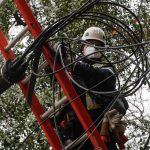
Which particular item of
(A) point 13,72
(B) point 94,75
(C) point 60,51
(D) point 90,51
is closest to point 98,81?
(B) point 94,75

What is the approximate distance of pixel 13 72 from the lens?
11.3 ft

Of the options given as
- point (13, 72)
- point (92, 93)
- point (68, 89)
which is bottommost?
point (92, 93)

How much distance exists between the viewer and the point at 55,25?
328cm

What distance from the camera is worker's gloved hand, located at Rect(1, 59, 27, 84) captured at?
3.44 meters

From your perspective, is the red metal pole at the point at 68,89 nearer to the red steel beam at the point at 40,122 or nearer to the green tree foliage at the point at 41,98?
the red steel beam at the point at 40,122

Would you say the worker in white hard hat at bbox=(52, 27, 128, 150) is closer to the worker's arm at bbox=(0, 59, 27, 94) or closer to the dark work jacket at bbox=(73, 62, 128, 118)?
the dark work jacket at bbox=(73, 62, 128, 118)

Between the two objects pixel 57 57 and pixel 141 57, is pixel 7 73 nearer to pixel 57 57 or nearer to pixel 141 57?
pixel 57 57

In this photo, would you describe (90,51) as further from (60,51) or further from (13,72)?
(13,72)

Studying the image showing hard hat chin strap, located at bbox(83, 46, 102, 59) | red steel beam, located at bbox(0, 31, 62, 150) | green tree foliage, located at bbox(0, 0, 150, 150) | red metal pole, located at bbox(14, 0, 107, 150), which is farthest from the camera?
green tree foliage, located at bbox(0, 0, 150, 150)

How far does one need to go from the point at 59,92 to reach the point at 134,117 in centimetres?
418

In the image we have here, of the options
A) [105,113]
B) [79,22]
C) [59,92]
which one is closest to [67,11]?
[79,22]

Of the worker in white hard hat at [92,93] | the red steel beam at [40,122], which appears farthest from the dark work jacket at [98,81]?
the red steel beam at [40,122]

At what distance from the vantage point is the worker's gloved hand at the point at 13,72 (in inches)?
136

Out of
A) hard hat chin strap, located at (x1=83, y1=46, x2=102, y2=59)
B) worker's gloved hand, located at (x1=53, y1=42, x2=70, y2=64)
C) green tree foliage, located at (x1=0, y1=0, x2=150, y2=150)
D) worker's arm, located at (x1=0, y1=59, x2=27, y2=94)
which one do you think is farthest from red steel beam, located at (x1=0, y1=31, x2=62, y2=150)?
green tree foliage, located at (x1=0, y1=0, x2=150, y2=150)
